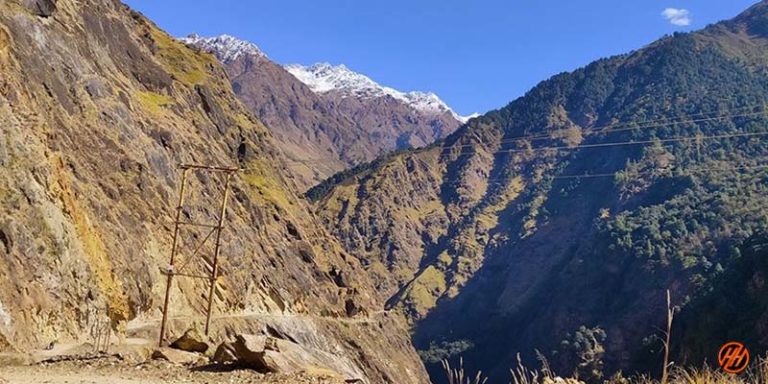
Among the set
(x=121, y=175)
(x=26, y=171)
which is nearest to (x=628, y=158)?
(x=121, y=175)

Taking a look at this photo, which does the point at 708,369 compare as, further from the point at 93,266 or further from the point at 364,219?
the point at 364,219

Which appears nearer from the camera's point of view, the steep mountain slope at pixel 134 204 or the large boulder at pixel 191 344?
the large boulder at pixel 191 344

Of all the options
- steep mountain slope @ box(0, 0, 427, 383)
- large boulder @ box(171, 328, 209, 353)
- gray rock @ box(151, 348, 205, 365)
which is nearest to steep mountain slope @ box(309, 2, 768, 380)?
steep mountain slope @ box(0, 0, 427, 383)

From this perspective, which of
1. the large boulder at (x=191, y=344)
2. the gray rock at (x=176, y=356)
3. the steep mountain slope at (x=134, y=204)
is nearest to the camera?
the gray rock at (x=176, y=356)

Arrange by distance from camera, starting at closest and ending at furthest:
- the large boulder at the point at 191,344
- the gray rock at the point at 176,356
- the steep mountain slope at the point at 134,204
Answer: the gray rock at the point at 176,356
the large boulder at the point at 191,344
the steep mountain slope at the point at 134,204

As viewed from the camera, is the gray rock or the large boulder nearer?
the gray rock

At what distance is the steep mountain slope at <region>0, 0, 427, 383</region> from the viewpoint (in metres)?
31.2

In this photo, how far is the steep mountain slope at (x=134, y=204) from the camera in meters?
31.2

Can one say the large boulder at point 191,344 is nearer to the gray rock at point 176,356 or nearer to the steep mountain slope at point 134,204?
the gray rock at point 176,356

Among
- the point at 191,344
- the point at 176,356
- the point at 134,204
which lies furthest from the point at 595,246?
the point at 176,356

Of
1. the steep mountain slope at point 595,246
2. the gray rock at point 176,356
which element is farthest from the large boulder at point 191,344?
the steep mountain slope at point 595,246

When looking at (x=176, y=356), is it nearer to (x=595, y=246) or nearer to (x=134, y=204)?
(x=134, y=204)

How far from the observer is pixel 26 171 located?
32094 millimetres

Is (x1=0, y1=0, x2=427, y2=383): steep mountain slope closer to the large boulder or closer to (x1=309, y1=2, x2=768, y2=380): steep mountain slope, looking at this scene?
the large boulder
